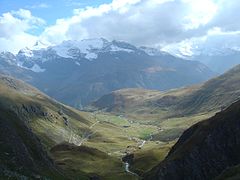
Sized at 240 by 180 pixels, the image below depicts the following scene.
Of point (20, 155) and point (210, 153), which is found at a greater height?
point (210, 153)

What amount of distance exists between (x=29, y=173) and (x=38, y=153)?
2871cm

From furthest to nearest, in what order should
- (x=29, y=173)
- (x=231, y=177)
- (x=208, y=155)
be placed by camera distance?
(x=208, y=155)
(x=29, y=173)
(x=231, y=177)

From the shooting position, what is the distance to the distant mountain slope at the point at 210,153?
130m

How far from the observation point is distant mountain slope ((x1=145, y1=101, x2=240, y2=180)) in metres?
130

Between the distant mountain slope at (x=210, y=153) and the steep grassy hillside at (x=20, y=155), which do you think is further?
the distant mountain slope at (x=210, y=153)

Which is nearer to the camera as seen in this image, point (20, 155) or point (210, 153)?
point (20, 155)

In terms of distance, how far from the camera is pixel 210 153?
132750mm

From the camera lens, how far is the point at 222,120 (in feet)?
449

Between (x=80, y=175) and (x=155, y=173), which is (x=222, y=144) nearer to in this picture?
(x=155, y=173)

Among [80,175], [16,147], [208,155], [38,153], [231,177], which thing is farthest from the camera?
[80,175]

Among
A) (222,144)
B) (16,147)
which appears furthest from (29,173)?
(222,144)

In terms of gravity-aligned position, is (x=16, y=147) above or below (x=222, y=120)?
below

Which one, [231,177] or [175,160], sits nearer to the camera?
[231,177]

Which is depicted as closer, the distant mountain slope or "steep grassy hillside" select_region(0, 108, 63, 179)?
Result: "steep grassy hillside" select_region(0, 108, 63, 179)
